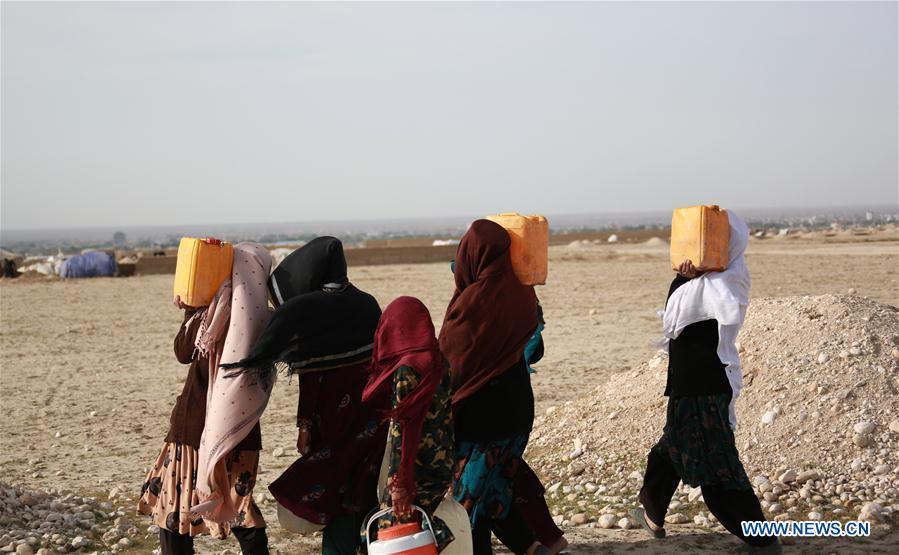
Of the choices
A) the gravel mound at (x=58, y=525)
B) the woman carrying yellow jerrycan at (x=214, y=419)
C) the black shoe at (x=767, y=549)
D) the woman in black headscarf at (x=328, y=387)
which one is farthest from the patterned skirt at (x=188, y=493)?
the black shoe at (x=767, y=549)

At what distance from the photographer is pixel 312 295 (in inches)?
147

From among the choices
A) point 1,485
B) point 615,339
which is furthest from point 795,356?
point 615,339

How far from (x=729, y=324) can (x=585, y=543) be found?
137cm

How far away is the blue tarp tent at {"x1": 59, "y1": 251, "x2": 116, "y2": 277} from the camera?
28.5 meters

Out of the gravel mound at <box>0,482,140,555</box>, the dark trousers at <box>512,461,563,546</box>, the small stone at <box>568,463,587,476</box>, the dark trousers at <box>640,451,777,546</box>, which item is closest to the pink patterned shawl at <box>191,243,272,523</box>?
the dark trousers at <box>512,461,563,546</box>

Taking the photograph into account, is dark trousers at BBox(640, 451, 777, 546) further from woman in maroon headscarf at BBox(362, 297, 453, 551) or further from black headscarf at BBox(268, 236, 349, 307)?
black headscarf at BBox(268, 236, 349, 307)

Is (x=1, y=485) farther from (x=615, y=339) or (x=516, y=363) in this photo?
(x=615, y=339)

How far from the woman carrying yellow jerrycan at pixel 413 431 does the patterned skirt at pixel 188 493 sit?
2.71 feet

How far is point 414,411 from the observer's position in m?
3.25

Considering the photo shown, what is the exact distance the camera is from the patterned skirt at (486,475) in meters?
4.00

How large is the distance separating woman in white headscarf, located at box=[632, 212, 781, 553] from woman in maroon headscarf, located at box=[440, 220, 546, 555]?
0.95 m

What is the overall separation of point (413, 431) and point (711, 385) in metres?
1.92

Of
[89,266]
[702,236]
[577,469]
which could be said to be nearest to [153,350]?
[577,469]

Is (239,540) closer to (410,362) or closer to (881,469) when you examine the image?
(410,362)
